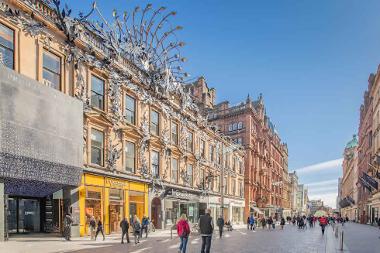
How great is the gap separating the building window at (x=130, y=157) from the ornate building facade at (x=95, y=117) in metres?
0.08

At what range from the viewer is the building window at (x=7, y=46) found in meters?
17.6

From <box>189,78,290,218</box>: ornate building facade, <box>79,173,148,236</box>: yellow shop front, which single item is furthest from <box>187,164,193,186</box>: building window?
<box>189,78,290,218</box>: ornate building facade

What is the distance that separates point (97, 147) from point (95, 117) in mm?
2028

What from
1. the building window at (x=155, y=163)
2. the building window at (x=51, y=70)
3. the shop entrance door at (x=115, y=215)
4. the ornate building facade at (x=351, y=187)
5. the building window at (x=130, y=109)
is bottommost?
the ornate building facade at (x=351, y=187)

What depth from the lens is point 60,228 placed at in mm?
21344

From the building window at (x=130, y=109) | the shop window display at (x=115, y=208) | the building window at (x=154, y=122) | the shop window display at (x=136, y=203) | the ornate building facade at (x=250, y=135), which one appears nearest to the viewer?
the shop window display at (x=115, y=208)

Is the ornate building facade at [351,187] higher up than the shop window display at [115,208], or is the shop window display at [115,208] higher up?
the shop window display at [115,208]

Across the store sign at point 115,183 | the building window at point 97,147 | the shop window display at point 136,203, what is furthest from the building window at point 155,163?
the building window at point 97,147

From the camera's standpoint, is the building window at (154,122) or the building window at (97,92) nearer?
the building window at (97,92)

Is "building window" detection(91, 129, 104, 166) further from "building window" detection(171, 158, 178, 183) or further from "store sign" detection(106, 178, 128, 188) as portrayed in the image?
"building window" detection(171, 158, 178, 183)

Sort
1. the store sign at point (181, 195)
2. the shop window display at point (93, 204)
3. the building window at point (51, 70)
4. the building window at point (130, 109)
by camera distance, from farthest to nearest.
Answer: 1. the store sign at point (181, 195)
2. the building window at point (130, 109)
3. the shop window display at point (93, 204)
4. the building window at point (51, 70)

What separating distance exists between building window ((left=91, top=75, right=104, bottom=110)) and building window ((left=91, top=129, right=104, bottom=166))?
1.82 m

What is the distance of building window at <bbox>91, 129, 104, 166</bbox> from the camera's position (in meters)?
23.6

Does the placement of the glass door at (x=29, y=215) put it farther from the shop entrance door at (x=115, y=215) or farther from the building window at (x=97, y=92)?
the building window at (x=97, y=92)
